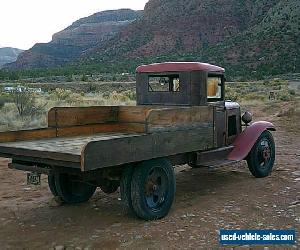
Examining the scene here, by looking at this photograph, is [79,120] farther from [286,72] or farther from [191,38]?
[191,38]

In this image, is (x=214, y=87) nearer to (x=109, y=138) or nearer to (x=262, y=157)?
(x=262, y=157)

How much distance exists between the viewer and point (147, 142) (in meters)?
5.75

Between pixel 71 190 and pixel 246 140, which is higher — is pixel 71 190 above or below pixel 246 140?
below

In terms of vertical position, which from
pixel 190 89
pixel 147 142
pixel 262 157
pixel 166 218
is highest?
pixel 190 89

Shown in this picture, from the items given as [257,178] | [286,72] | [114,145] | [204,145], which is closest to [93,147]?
[114,145]

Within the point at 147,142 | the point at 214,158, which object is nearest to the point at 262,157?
the point at 214,158

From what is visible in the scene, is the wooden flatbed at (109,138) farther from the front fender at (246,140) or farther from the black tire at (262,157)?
the black tire at (262,157)

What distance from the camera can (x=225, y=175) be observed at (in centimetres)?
865

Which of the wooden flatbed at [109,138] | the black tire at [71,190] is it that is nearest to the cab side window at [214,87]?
the wooden flatbed at [109,138]

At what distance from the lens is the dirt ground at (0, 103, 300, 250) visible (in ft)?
17.3

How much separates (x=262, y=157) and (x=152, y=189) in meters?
3.10

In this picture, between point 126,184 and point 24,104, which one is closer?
point 126,184

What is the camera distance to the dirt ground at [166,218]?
527 centimetres

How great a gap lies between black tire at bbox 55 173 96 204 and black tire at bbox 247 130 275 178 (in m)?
2.95
